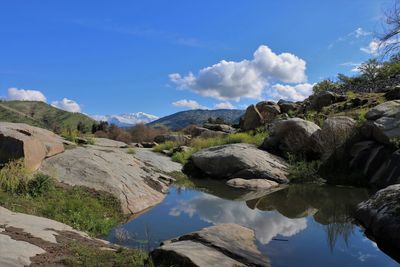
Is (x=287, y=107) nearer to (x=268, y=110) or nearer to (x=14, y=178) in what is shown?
(x=268, y=110)

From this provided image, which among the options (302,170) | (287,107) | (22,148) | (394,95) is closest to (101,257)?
(22,148)

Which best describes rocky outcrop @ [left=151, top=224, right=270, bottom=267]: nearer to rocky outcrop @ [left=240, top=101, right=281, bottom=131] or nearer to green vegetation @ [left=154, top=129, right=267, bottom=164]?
green vegetation @ [left=154, top=129, right=267, bottom=164]

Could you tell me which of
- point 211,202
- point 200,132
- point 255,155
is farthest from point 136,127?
point 211,202

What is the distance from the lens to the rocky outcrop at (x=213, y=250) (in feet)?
21.0

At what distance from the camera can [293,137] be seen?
20328mm

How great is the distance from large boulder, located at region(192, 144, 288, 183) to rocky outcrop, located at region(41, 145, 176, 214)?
488 cm

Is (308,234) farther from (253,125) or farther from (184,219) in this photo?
(253,125)

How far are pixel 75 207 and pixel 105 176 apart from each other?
7.30 ft

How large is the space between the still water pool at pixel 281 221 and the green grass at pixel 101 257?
3.97ft

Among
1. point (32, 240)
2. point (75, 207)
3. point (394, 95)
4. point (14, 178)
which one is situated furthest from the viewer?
point (394, 95)

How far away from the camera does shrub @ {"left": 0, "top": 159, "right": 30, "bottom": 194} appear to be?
33.7ft

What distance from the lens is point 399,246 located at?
8.16 metres

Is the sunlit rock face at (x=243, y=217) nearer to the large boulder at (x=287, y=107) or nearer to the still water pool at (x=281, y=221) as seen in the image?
the still water pool at (x=281, y=221)

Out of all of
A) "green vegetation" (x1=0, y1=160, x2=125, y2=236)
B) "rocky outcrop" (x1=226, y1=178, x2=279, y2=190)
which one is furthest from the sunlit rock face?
"rocky outcrop" (x1=226, y1=178, x2=279, y2=190)
